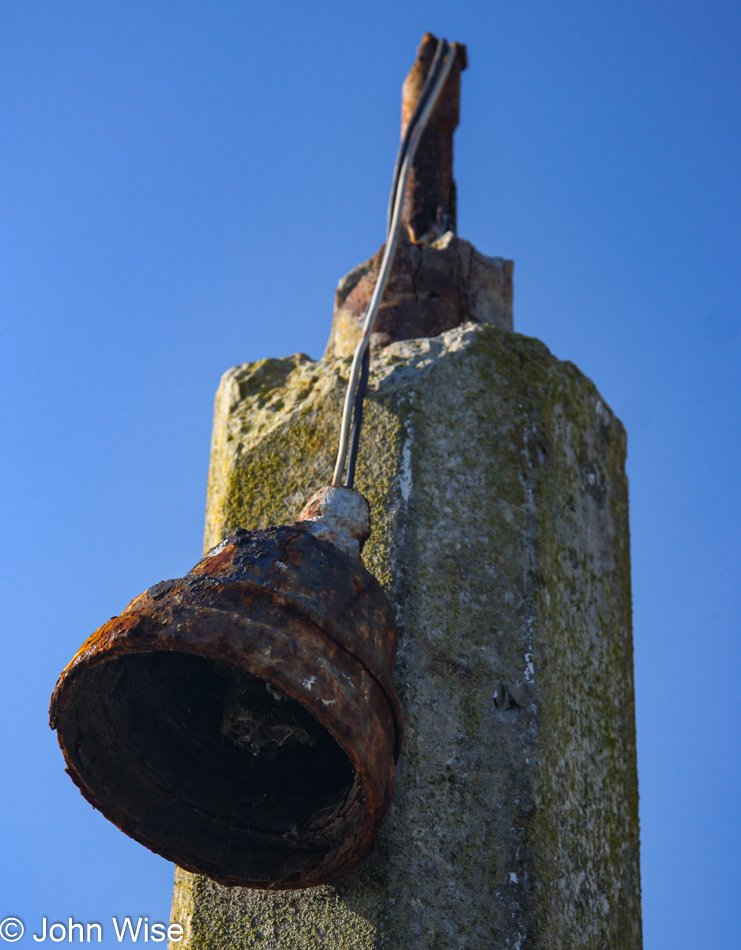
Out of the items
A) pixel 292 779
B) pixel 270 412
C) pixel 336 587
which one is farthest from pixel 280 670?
pixel 270 412

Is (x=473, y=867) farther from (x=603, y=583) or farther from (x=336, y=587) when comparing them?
(x=603, y=583)

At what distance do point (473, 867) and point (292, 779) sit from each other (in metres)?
0.26

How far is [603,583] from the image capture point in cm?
157

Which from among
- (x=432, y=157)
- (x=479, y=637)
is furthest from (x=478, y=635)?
(x=432, y=157)

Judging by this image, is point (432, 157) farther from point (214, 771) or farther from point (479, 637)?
point (214, 771)

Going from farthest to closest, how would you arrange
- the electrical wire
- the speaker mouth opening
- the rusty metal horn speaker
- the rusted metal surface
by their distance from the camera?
1. the rusted metal surface
2. the electrical wire
3. the speaker mouth opening
4. the rusty metal horn speaker

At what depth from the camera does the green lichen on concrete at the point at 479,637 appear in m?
1.19

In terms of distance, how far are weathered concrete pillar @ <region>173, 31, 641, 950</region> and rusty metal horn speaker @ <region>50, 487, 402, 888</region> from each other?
0.12 meters

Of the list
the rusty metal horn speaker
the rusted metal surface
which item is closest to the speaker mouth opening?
the rusty metal horn speaker

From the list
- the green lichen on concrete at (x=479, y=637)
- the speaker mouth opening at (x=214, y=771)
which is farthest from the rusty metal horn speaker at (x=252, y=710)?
the green lichen on concrete at (x=479, y=637)

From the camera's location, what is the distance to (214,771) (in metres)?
1.18

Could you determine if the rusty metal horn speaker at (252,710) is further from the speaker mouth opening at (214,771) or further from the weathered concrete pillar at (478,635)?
the weathered concrete pillar at (478,635)

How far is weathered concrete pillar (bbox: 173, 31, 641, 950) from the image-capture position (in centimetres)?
119

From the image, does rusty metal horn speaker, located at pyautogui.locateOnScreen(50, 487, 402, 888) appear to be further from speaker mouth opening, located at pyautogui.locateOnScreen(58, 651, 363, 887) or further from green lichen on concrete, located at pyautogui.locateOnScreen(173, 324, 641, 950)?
green lichen on concrete, located at pyautogui.locateOnScreen(173, 324, 641, 950)
